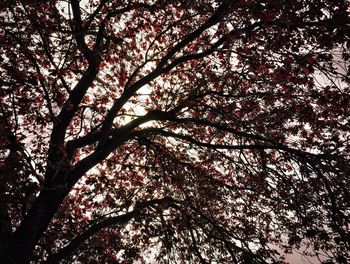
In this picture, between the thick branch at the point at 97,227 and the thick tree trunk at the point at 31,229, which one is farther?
the thick branch at the point at 97,227

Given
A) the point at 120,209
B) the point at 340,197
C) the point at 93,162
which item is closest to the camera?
the point at 340,197

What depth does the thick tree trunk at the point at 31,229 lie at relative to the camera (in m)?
5.91

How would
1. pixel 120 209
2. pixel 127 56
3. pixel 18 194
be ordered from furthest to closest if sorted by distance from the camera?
pixel 127 56 < pixel 120 209 < pixel 18 194

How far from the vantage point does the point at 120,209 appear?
7.96 m

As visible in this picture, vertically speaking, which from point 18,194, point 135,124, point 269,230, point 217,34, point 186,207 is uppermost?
point 217,34

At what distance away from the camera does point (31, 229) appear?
241 inches

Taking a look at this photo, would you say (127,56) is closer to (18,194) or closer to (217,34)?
(217,34)

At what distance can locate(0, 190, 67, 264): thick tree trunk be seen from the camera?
19.4 ft

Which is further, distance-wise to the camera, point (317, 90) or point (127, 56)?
point (127, 56)

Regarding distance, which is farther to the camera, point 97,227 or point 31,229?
point 97,227

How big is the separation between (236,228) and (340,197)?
3725mm

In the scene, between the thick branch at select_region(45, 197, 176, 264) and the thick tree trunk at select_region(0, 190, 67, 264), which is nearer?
the thick tree trunk at select_region(0, 190, 67, 264)

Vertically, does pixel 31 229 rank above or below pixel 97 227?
below

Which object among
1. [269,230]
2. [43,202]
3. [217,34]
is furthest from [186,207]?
[217,34]
